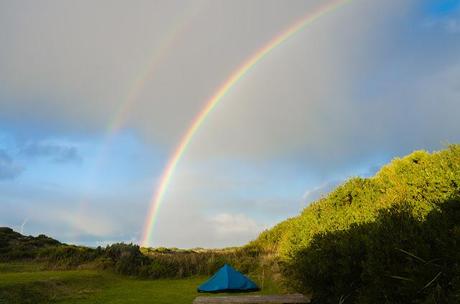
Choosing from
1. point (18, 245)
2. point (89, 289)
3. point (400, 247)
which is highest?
point (18, 245)

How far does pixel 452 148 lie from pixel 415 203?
2335mm

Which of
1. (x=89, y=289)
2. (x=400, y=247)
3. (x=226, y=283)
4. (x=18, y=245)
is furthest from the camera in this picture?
(x=18, y=245)

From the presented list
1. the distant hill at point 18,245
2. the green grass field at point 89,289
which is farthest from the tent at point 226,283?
the distant hill at point 18,245

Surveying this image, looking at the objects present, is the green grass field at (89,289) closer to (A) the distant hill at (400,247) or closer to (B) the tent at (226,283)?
(B) the tent at (226,283)

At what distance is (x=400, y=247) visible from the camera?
951cm

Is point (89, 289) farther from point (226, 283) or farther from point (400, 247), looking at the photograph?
point (400, 247)

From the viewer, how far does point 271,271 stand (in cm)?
2917

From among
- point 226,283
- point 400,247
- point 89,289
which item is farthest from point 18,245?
point 400,247

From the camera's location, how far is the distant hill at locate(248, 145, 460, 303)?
8.64 m

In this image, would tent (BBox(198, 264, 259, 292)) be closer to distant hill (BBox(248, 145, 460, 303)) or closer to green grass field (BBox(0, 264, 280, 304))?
green grass field (BBox(0, 264, 280, 304))

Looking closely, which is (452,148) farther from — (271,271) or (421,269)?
(271,271)

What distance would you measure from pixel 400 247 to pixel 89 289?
1896 cm

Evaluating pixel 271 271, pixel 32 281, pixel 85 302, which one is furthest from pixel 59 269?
pixel 271 271

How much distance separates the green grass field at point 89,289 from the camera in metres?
20.2
